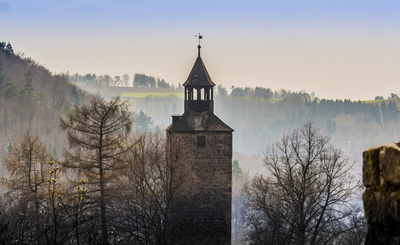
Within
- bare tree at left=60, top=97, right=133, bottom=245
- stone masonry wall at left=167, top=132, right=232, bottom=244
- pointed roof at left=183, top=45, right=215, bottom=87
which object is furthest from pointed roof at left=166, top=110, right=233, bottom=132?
bare tree at left=60, top=97, right=133, bottom=245

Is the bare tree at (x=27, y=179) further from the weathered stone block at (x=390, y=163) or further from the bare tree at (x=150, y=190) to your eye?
the weathered stone block at (x=390, y=163)

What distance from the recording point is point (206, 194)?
32.3 meters

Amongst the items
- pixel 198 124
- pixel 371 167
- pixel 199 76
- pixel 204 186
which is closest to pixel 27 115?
pixel 199 76

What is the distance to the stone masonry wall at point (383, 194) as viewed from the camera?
5395 millimetres

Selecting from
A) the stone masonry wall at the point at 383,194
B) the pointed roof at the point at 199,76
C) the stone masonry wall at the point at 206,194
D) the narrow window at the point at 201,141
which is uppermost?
the pointed roof at the point at 199,76

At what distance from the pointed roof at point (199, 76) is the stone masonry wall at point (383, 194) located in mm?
28892

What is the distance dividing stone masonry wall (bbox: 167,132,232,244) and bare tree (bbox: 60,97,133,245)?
447cm

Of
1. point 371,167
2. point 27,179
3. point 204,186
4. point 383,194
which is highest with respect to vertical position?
point 371,167

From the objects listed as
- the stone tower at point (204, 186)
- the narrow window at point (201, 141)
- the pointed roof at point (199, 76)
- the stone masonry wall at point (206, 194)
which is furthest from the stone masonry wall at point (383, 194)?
the pointed roof at point (199, 76)

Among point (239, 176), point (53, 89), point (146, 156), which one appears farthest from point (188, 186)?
point (53, 89)

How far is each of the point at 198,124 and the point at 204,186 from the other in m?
3.60

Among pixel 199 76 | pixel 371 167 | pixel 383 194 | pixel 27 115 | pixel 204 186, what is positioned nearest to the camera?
pixel 383 194

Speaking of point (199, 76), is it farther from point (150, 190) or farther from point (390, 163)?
point (390, 163)

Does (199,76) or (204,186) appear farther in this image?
(199,76)
